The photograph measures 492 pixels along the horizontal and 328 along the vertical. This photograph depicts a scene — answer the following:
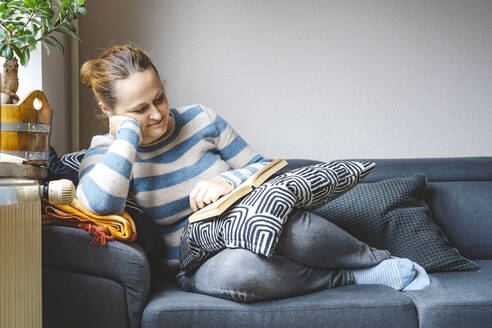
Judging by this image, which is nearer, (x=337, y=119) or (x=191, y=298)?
(x=191, y=298)

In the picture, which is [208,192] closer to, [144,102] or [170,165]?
[170,165]

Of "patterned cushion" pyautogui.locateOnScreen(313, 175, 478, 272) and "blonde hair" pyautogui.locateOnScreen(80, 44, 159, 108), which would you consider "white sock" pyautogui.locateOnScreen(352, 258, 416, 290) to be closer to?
"patterned cushion" pyautogui.locateOnScreen(313, 175, 478, 272)

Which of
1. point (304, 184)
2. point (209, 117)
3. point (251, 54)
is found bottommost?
point (304, 184)

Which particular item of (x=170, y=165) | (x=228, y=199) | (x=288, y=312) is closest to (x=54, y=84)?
(x=170, y=165)

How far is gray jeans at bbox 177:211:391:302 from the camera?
3.68ft

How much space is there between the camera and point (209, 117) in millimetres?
1543

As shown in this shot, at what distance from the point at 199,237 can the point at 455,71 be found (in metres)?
1.62

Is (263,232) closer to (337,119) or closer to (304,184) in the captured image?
(304,184)

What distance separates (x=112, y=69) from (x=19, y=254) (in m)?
0.70

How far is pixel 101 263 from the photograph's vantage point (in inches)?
43.4

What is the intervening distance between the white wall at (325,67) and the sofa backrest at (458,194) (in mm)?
317

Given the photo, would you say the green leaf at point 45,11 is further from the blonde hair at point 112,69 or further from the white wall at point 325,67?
the white wall at point 325,67

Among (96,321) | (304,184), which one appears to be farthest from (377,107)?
(96,321)

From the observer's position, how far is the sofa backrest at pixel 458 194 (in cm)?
174
